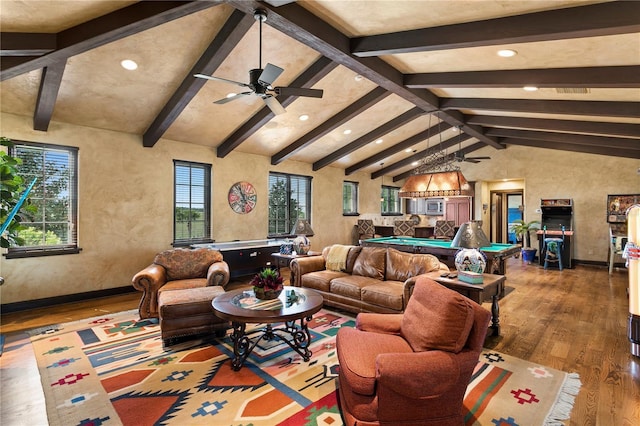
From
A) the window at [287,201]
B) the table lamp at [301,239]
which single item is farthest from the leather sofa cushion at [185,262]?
the window at [287,201]

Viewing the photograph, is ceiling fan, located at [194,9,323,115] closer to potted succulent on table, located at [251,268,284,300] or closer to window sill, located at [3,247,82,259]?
potted succulent on table, located at [251,268,284,300]

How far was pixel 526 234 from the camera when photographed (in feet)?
29.9

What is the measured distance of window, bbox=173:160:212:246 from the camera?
6027mm

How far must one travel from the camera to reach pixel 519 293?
5.52 m

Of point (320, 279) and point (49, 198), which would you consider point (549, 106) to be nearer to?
point (320, 279)

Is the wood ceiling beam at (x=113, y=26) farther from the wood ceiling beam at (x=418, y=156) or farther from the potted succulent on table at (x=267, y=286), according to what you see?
the wood ceiling beam at (x=418, y=156)

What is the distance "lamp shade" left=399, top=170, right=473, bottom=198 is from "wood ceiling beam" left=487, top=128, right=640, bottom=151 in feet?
12.2

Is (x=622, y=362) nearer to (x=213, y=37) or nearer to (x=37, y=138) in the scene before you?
(x=213, y=37)

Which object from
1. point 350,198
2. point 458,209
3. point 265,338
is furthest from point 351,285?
point 458,209

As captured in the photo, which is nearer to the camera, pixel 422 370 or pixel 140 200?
pixel 422 370

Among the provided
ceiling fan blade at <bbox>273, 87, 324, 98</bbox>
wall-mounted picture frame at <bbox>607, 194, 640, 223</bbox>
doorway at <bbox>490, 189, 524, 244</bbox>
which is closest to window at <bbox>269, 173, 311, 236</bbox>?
ceiling fan blade at <bbox>273, 87, 324, 98</bbox>

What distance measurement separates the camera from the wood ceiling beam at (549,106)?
14.4 ft

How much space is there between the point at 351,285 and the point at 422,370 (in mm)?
2361

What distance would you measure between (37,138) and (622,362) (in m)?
7.52
